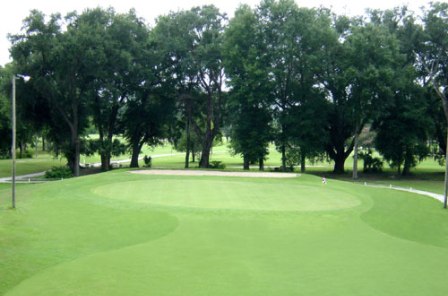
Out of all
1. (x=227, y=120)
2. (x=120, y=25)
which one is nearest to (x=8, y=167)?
(x=120, y=25)

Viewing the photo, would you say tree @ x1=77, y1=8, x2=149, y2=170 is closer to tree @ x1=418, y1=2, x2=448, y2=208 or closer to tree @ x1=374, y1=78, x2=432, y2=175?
tree @ x1=374, y1=78, x2=432, y2=175

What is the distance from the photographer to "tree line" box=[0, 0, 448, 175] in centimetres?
4672

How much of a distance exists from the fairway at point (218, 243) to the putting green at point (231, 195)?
121 mm

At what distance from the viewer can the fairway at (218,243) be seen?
12031mm

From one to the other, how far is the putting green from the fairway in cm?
12

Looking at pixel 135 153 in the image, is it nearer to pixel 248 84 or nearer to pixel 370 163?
pixel 248 84

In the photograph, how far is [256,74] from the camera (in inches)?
1880

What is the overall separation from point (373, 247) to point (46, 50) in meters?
41.2

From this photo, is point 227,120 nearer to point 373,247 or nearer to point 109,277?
point 373,247

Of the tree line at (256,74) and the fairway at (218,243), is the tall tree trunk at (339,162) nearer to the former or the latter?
the tree line at (256,74)

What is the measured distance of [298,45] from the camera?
1911 inches

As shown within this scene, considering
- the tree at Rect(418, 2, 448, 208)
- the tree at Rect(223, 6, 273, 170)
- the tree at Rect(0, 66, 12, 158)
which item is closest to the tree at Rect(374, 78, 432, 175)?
the tree at Rect(418, 2, 448, 208)

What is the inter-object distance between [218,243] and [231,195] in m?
10.4

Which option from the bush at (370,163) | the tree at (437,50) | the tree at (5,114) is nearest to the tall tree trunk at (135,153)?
the tree at (5,114)
